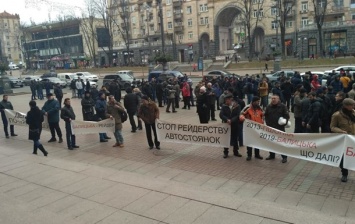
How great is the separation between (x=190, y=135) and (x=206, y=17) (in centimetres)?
6792

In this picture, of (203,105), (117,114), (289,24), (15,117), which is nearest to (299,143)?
(203,105)

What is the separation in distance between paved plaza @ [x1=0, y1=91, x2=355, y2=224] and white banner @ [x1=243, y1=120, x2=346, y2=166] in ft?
1.33

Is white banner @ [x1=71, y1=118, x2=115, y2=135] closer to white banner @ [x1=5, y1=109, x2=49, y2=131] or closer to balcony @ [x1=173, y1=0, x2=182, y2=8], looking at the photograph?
white banner @ [x1=5, y1=109, x2=49, y2=131]

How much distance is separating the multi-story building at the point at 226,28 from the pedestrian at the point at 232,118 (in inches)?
1971

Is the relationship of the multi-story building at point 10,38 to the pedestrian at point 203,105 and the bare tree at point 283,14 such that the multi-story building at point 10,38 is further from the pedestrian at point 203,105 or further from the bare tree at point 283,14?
the pedestrian at point 203,105

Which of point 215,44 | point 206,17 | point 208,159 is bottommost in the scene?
point 208,159

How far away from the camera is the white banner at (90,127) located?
11.3 m

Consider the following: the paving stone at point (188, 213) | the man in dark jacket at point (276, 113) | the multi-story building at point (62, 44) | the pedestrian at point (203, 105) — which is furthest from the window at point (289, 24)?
the paving stone at point (188, 213)

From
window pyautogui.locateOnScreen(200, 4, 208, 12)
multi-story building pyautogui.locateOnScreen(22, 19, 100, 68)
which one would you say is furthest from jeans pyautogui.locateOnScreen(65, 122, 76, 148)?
multi-story building pyautogui.locateOnScreen(22, 19, 100, 68)

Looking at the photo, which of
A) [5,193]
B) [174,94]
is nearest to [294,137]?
[5,193]

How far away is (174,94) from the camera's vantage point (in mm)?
17797

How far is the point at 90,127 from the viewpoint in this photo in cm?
1144

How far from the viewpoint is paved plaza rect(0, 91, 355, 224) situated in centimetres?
589

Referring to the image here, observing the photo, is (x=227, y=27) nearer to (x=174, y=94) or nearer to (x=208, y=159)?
(x=174, y=94)
